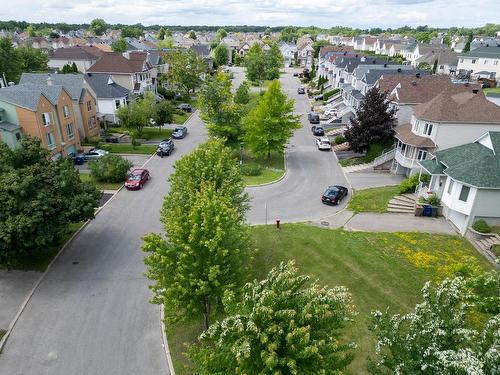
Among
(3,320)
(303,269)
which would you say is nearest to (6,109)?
(3,320)

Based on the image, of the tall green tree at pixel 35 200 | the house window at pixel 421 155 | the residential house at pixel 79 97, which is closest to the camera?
the tall green tree at pixel 35 200

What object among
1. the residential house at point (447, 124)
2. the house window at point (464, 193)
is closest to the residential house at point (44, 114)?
the residential house at point (447, 124)

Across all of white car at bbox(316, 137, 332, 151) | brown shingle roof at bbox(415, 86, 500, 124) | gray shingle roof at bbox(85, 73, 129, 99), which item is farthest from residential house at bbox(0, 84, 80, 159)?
brown shingle roof at bbox(415, 86, 500, 124)

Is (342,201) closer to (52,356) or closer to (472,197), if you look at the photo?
(472,197)

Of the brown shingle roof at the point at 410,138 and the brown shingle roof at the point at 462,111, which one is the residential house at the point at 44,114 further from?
the brown shingle roof at the point at 462,111

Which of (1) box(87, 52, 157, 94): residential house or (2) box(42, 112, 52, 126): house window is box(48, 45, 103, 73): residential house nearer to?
(1) box(87, 52, 157, 94): residential house

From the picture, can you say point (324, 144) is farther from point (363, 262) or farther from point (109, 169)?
point (109, 169)
